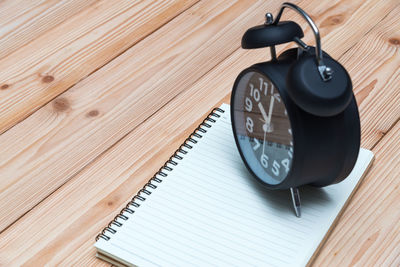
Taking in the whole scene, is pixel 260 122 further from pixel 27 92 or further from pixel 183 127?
pixel 27 92

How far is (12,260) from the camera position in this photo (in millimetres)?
963

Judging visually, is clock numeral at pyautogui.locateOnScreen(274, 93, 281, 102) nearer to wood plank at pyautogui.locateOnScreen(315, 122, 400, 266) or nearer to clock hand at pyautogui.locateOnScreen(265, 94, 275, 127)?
clock hand at pyautogui.locateOnScreen(265, 94, 275, 127)

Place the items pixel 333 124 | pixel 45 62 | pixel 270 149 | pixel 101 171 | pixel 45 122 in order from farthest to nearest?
pixel 45 62 < pixel 45 122 < pixel 101 171 < pixel 270 149 < pixel 333 124

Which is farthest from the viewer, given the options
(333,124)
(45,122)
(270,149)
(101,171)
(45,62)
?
(45,62)

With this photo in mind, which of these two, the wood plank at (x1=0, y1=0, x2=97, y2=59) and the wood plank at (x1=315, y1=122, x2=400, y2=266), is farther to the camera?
the wood plank at (x1=0, y1=0, x2=97, y2=59)

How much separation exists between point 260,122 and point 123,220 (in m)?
0.25

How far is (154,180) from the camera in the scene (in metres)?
1.03

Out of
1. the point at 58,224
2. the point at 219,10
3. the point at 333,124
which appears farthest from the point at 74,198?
the point at 219,10

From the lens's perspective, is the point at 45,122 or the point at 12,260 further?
the point at 45,122

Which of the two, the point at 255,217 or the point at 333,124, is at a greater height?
the point at 333,124

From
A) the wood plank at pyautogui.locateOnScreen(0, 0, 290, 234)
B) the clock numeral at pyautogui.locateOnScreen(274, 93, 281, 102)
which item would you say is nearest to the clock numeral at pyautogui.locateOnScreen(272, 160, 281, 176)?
the clock numeral at pyautogui.locateOnScreen(274, 93, 281, 102)

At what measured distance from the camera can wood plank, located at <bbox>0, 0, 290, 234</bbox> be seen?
1.10 m

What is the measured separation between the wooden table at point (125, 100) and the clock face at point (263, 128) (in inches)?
5.5

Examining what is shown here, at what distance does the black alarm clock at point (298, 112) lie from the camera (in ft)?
2.67
